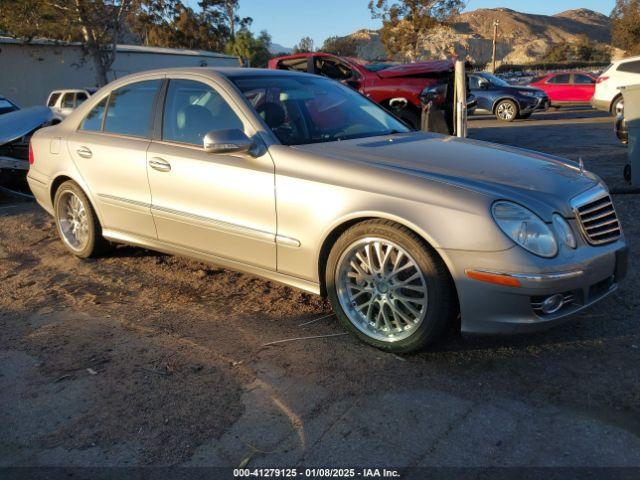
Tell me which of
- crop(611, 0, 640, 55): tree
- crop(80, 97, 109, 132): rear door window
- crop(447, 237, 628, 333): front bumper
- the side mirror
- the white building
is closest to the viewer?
crop(447, 237, 628, 333): front bumper

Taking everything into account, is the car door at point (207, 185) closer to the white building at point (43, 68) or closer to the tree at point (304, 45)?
the white building at point (43, 68)

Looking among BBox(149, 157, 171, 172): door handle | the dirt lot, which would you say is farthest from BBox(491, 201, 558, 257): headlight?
BBox(149, 157, 171, 172): door handle

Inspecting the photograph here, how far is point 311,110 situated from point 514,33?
451 feet

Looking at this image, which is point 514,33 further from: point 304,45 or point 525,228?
point 525,228

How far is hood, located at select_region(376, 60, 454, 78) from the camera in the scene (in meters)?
10.9

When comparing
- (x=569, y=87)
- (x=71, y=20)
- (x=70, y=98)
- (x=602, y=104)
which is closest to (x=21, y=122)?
(x=70, y=98)

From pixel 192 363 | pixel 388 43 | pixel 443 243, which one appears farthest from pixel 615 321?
pixel 388 43

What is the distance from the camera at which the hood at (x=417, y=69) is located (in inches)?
430

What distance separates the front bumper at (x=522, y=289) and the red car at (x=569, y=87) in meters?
22.7

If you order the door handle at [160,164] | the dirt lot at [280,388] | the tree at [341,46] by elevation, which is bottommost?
the dirt lot at [280,388]

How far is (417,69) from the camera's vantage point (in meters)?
11.2

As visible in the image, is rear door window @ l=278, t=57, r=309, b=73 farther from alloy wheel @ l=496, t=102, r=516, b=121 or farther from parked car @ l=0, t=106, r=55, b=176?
alloy wheel @ l=496, t=102, r=516, b=121

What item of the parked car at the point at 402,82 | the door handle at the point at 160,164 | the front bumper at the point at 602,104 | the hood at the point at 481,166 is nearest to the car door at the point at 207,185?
the door handle at the point at 160,164

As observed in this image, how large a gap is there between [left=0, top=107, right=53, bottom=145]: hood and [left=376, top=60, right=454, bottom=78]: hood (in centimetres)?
603
